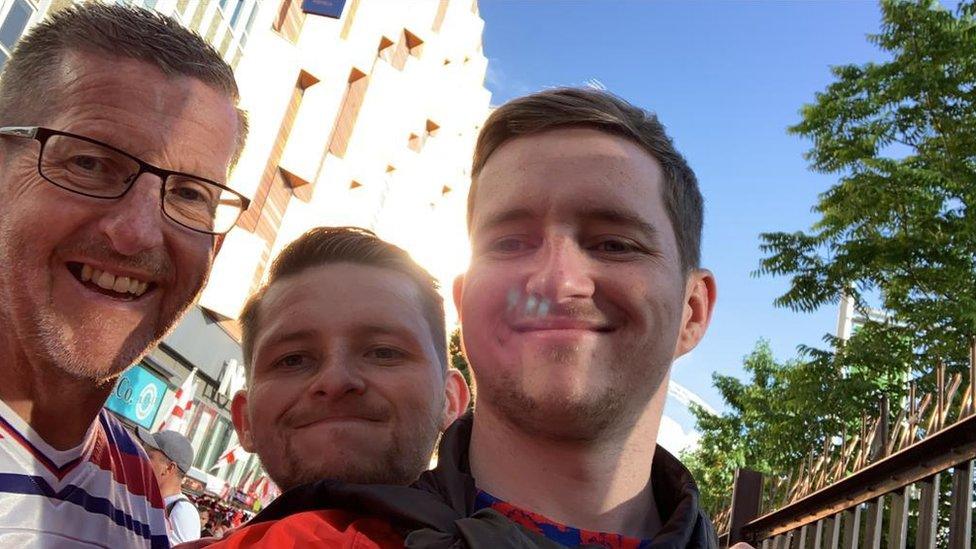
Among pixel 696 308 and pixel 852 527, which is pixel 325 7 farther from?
pixel 696 308

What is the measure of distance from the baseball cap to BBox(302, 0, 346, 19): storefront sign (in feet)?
39.8

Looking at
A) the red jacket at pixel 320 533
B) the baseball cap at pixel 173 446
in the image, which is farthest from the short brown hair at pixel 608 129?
the baseball cap at pixel 173 446

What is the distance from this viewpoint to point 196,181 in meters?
2.03

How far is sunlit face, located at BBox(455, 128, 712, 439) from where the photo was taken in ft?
4.42

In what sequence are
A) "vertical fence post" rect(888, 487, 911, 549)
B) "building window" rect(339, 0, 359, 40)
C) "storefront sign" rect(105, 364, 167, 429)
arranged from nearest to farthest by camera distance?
"vertical fence post" rect(888, 487, 911, 549)
"storefront sign" rect(105, 364, 167, 429)
"building window" rect(339, 0, 359, 40)

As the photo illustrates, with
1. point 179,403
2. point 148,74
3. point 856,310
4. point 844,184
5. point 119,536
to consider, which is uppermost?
point 844,184

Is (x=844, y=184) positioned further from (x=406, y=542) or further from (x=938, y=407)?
(x=406, y=542)

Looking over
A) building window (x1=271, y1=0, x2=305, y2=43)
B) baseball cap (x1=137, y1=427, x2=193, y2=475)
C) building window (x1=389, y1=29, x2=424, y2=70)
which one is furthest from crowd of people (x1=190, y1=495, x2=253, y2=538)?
building window (x1=389, y1=29, x2=424, y2=70)

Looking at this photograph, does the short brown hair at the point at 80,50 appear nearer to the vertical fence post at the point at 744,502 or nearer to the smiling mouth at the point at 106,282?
the smiling mouth at the point at 106,282

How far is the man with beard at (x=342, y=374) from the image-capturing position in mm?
1874

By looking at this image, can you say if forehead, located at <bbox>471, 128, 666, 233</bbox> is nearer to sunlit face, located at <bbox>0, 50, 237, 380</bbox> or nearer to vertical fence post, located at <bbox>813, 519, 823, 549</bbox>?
sunlit face, located at <bbox>0, 50, 237, 380</bbox>

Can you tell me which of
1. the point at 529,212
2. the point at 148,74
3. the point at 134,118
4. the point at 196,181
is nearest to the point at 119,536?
the point at 196,181

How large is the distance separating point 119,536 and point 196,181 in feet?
2.97

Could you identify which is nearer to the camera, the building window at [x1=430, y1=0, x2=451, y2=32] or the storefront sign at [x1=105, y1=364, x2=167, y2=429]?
the storefront sign at [x1=105, y1=364, x2=167, y2=429]
